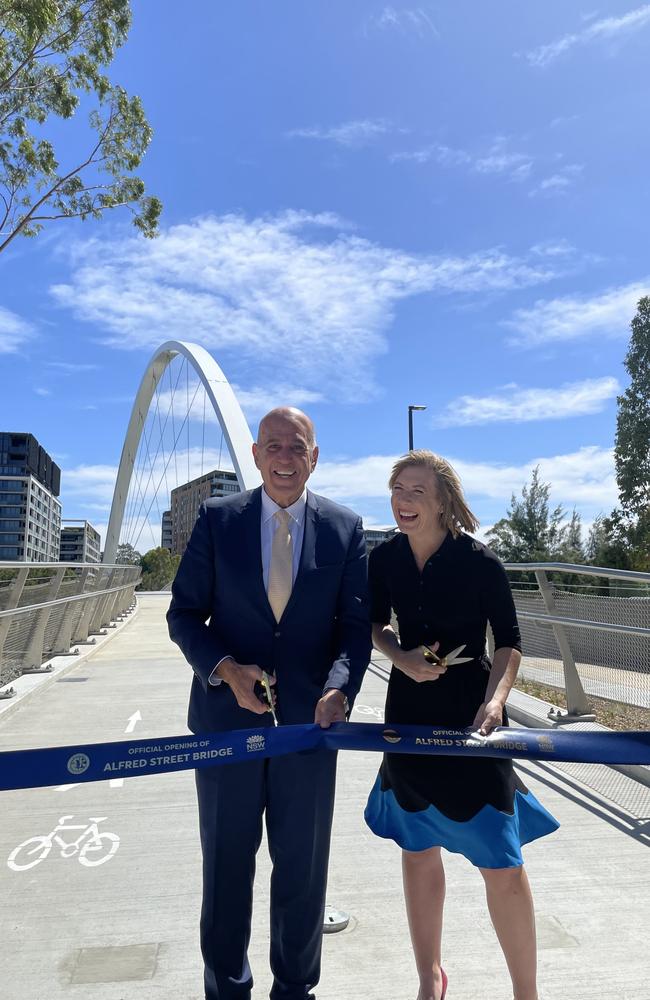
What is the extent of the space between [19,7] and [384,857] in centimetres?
1084

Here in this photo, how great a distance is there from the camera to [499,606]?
230cm

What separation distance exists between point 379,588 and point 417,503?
0.33m

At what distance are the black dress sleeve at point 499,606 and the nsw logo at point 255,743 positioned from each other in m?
0.77

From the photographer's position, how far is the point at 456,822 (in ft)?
7.05

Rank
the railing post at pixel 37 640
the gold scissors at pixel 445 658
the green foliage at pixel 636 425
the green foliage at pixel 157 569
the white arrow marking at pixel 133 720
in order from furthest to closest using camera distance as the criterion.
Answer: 1. the green foliage at pixel 157 569
2. the green foliage at pixel 636 425
3. the railing post at pixel 37 640
4. the white arrow marking at pixel 133 720
5. the gold scissors at pixel 445 658

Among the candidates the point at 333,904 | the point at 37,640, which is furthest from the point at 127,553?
the point at 333,904

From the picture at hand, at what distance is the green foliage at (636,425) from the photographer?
34.3 metres

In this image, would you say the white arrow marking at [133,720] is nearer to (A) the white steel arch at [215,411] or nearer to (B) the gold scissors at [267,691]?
(B) the gold scissors at [267,691]

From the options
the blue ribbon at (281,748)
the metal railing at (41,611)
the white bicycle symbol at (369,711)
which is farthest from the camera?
the metal railing at (41,611)

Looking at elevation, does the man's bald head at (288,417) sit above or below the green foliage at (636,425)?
below

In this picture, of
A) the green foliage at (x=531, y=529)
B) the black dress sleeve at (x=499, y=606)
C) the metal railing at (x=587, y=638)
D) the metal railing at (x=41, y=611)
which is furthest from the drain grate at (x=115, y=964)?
the green foliage at (x=531, y=529)

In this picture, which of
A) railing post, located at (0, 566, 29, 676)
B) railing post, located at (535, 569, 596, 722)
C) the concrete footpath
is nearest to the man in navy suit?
the concrete footpath

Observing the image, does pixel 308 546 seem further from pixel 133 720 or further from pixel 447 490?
pixel 133 720

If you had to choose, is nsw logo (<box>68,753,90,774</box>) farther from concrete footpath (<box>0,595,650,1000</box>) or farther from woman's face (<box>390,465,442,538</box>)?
woman's face (<box>390,465,442,538</box>)
